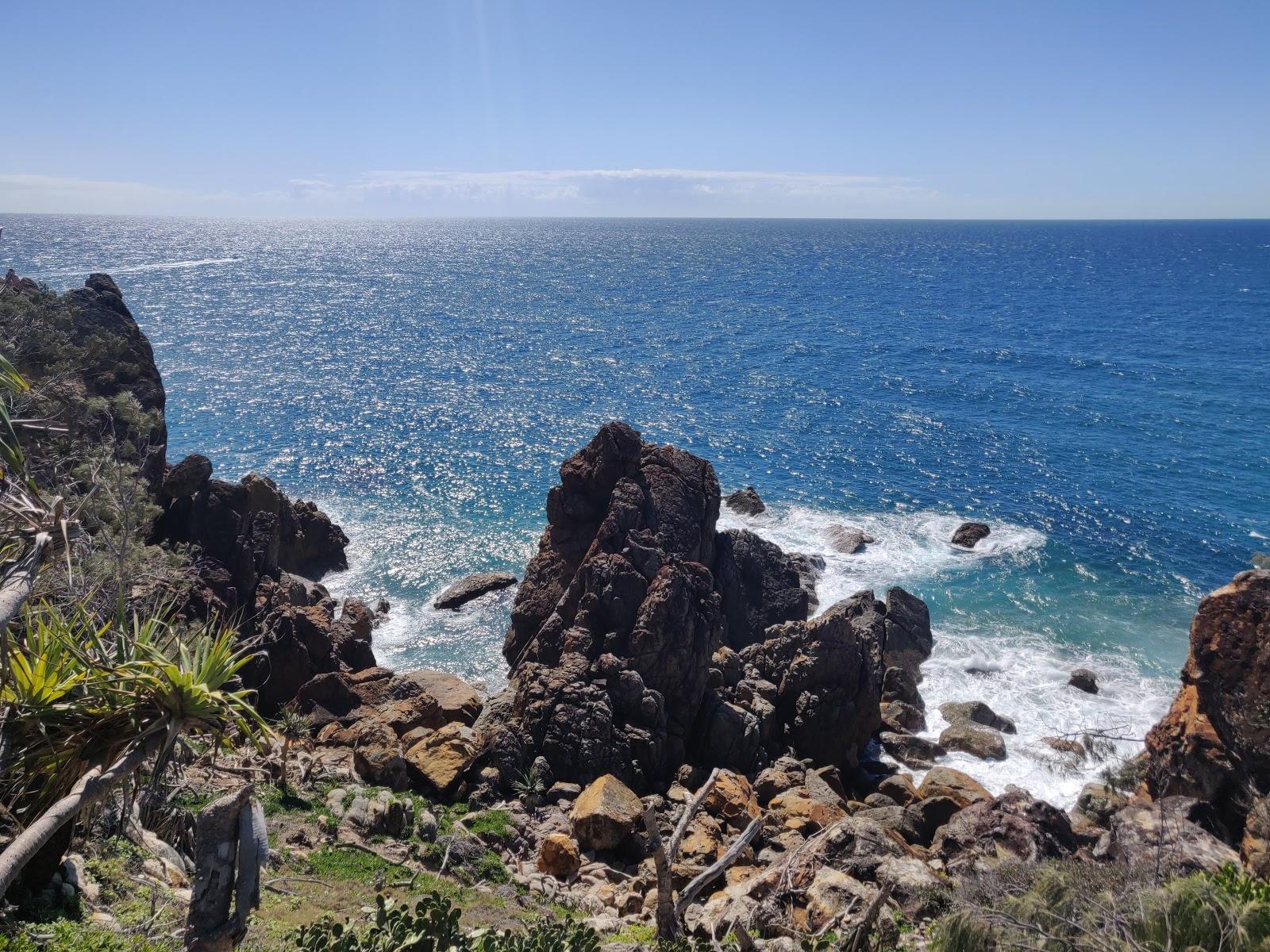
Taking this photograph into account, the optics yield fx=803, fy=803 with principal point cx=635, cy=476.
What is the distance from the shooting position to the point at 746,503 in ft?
184

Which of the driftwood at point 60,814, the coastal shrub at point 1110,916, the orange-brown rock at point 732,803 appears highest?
the driftwood at point 60,814

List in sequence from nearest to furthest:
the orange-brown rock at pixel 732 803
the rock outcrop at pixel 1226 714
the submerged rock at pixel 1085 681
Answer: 1. the rock outcrop at pixel 1226 714
2. the orange-brown rock at pixel 732 803
3. the submerged rock at pixel 1085 681

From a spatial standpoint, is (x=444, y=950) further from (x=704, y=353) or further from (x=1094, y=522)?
(x=704, y=353)

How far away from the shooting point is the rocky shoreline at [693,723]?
21.0 meters

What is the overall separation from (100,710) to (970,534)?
165 ft

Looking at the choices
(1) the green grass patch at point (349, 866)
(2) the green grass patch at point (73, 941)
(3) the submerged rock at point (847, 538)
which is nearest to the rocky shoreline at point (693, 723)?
(1) the green grass patch at point (349, 866)

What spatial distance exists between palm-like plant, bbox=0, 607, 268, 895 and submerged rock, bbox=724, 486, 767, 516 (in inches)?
1862

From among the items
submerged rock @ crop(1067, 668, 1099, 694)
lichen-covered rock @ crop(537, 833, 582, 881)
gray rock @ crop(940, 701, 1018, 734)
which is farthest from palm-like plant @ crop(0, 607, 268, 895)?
submerged rock @ crop(1067, 668, 1099, 694)

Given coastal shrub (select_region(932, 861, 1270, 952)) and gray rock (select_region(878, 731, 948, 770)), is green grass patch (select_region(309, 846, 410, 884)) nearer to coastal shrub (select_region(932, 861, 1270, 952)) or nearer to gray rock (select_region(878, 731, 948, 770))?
coastal shrub (select_region(932, 861, 1270, 952))

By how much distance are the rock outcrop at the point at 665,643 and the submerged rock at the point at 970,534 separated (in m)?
10.8

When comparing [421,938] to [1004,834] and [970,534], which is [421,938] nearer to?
[1004,834]

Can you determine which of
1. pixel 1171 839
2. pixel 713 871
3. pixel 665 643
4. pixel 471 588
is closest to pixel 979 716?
pixel 1171 839

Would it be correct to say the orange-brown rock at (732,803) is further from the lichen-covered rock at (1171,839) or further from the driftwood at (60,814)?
the driftwood at (60,814)

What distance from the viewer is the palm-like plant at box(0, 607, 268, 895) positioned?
928 centimetres
